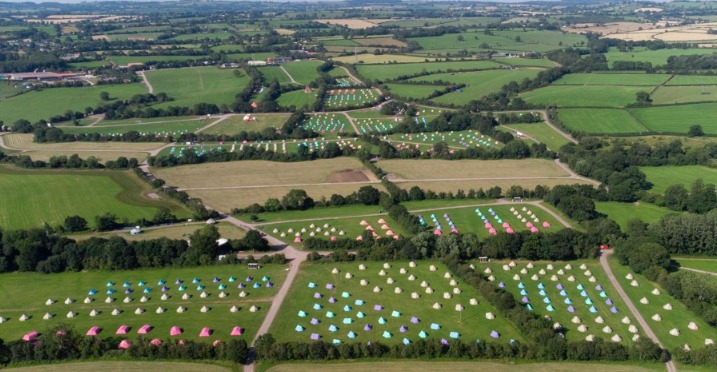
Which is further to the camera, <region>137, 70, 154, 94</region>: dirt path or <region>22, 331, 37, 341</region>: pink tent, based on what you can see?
<region>137, 70, 154, 94</region>: dirt path

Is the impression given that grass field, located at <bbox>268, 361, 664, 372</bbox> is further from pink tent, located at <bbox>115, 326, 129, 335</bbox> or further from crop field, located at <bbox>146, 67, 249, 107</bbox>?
crop field, located at <bbox>146, 67, 249, 107</bbox>

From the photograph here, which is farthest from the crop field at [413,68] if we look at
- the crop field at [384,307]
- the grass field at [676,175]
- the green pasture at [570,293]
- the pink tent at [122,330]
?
the pink tent at [122,330]

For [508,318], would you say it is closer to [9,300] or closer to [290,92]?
[9,300]

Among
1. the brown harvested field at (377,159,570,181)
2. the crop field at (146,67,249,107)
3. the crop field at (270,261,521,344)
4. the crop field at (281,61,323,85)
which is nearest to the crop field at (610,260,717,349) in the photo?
the crop field at (270,261,521,344)

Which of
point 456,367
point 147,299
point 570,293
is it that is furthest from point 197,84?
point 456,367

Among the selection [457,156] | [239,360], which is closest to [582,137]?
[457,156]
